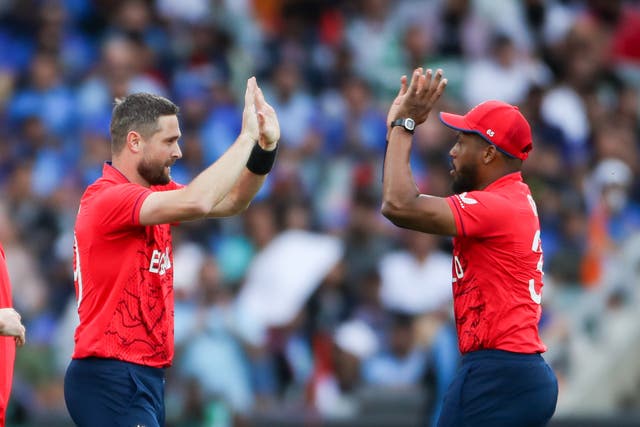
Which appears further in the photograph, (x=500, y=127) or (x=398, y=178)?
(x=500, y=127)

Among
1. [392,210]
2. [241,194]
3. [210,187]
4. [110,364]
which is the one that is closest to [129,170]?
[210,187]

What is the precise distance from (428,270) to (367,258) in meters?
0.66

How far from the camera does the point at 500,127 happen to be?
21.4 ft

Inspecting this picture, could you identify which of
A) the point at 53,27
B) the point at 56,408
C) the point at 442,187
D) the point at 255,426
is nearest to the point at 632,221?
the point at 442,187

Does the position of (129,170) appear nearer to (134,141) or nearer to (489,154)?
(134,141)

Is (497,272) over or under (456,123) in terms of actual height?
under

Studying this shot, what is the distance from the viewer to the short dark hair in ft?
21.3

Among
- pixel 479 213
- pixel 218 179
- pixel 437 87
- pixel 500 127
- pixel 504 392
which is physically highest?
pixel 437 87

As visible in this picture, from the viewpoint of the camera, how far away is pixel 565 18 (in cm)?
1477

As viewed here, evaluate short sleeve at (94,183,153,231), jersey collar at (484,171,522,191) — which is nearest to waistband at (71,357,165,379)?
short sleeve at (94,183,153,231)

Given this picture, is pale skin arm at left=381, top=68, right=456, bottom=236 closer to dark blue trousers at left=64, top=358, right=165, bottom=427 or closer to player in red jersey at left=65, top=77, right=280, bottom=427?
player in red jersey at left=65, top=77, right=280, bottom=427

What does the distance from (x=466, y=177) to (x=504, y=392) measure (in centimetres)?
115

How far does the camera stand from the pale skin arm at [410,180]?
630 cm

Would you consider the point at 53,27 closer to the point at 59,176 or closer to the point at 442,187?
the point at 59,176
